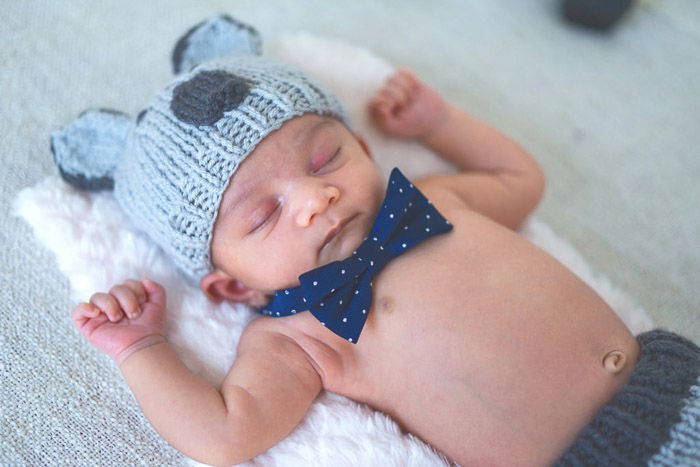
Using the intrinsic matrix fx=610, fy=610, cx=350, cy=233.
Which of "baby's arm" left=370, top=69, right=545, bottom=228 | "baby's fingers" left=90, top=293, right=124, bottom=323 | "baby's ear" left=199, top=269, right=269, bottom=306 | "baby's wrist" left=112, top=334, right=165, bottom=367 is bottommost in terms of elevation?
"baby's wrist" left=112, top=334, right=165, bottom=367

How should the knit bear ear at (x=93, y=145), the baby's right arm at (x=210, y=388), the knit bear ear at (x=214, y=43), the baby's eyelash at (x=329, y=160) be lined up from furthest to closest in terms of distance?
the knit bear ear at (x=214, y=43)
the knit bear ear at (x=93, y=145)
the baby's eyelash at (x=329, y=160)
the baby's right arm at (x=210, y=388)

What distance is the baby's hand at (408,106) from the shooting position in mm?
1421

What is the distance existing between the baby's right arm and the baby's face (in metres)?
0.14

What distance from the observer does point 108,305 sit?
3.52 feet

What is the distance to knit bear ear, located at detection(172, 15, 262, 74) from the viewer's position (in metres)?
1.34

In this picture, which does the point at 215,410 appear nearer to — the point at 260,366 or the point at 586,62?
the point at 260,366

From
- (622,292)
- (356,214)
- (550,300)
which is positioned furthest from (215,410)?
(622,292)

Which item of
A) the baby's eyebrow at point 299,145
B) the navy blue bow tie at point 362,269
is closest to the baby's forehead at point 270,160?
the baby's eyebrow at point 299,145

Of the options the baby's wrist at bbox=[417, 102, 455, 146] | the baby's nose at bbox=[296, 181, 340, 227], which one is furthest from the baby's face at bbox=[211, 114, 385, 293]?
the baby's wrist at bbox=[417, 102, 455, 146]

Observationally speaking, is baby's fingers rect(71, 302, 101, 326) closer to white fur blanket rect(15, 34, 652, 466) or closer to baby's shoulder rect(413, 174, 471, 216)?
white fur blanket rect(15, 34, 652, 466)

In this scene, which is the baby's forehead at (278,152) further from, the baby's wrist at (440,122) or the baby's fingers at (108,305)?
the baby's wrist at (440,122)

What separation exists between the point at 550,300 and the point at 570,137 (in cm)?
71

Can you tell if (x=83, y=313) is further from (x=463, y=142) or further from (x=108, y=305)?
(x=463, y=142)

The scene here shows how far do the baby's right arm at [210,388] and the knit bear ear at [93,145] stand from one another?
249 mm
